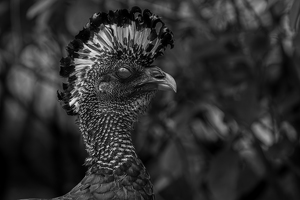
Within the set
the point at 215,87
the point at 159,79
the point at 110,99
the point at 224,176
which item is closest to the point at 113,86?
the point at 110,99

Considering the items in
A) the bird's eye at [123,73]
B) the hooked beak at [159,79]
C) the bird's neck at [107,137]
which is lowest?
the bird's neck at [107,137]

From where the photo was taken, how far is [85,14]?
2.60m

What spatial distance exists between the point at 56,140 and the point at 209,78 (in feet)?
7.60

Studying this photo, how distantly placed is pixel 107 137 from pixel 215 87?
4.83 feet

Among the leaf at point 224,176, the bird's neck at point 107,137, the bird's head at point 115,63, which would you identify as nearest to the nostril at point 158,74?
the bird's head at point 115,63

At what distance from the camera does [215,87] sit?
3297 millimetres

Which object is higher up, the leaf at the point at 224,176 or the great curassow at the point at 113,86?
the great curassow at the point at 113,86

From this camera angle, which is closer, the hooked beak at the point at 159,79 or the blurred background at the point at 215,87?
the hooked beak at the point at 159,79

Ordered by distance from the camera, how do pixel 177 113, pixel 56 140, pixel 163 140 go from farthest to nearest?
pixel 56 140 < pixel 163 140 < pixel 177 113

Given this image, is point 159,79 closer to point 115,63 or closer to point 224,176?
point 115,63

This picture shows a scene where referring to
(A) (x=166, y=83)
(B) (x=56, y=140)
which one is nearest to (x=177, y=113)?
(A) (x=166, y=83)

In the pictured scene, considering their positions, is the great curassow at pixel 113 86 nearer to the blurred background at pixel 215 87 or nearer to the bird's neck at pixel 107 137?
the bird's neck at pixel 107 137

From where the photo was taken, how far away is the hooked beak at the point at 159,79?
6.51ft

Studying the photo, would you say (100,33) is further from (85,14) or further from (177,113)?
(177,113)
